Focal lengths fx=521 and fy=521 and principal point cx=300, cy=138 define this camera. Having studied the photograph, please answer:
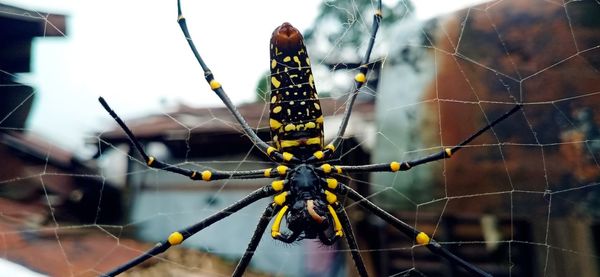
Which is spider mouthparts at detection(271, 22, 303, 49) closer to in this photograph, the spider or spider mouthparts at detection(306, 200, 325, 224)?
→ the spider

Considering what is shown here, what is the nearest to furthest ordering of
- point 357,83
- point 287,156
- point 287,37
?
point 287,37, point 287,156, point 357,83

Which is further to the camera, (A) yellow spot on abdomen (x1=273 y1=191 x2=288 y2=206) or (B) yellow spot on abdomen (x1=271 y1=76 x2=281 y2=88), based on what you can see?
(A) yellow spot on abdomen (x1=273 y1=191 x2=288 y2=206)

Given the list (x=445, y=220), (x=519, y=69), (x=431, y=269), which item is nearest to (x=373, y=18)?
(x=519, y=69)

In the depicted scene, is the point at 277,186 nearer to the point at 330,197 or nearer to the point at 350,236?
the point at 330,197

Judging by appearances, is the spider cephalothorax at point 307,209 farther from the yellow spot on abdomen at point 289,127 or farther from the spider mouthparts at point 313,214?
→ the yellow spot on abdomen at point 289,127

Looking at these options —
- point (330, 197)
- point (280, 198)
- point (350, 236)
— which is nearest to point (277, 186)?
point (280, 198)

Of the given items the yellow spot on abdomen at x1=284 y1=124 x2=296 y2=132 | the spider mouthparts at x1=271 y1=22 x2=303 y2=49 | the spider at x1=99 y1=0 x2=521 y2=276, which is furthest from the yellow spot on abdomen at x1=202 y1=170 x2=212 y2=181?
the spider mouthparts at x1=271 y1=22 x2=303 y2=49

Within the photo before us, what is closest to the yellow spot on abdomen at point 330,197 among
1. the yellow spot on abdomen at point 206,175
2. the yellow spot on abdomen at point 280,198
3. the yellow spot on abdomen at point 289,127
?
the yellow spot on abdomen at point 280,198
